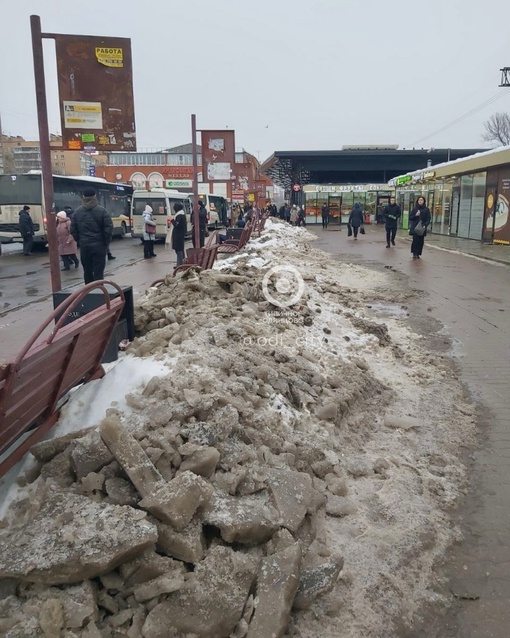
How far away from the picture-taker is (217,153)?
17688mm

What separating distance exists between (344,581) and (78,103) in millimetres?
5054

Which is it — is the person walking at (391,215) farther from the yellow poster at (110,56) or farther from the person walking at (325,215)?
the person walking at (325,215)

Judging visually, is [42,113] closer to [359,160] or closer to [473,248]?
[473,248]

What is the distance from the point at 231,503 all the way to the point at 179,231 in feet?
37.6

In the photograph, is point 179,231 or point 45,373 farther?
point 179,231

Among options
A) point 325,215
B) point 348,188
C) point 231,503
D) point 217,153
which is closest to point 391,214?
point 217,153

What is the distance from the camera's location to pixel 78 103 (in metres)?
5.52

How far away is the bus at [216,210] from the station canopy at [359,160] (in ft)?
24.6

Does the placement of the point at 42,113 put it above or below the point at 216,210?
above

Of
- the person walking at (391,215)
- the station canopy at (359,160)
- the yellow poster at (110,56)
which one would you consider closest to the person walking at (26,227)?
the person walking at (391,215)

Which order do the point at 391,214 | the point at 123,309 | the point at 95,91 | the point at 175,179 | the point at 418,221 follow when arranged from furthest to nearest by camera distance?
the point at 175,179 < the point at 391,214 < the point at 418,221 < the point at 95,91 < the point at 123,309

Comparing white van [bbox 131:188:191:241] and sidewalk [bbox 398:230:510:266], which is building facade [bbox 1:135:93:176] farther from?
sidewalk [bbox 398:230:510:266]

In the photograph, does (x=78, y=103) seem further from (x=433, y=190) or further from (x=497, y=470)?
(x=433, y=190)

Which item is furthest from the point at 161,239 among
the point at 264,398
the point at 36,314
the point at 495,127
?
the point at 495,127
